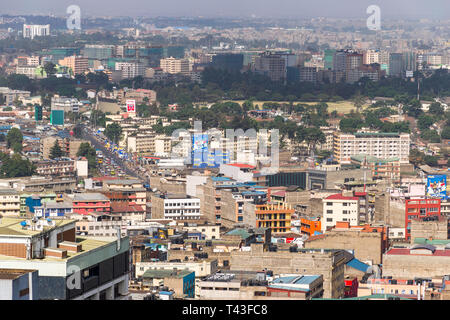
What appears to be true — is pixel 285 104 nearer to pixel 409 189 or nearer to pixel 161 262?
pixel 409 189

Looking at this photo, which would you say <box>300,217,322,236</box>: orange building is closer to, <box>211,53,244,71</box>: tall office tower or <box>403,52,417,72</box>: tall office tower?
<box>403,52,417,72</box>: tall office tower

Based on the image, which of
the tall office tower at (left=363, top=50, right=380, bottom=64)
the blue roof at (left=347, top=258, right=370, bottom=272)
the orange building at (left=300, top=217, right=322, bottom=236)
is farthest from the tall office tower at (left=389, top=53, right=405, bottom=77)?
the blue roof at (left=347, top=258, right=370, bottom=272)

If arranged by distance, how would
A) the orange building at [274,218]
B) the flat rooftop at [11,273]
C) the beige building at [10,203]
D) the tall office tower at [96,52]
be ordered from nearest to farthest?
the flat rooftop at [11,273]
the orange building at [274,218]
the beige building at [10,203]
the tall office tower at [96,52]

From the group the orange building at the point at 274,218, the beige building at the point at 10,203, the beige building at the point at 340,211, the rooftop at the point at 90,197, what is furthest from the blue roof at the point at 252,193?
A: the beige building at the point at 10,203

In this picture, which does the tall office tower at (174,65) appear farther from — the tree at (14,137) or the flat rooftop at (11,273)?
the flat rooftop at (11,273)

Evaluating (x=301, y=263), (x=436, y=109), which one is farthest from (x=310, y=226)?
(x=436, y=109)

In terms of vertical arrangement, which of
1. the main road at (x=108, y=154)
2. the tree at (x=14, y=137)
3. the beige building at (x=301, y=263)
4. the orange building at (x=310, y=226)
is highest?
the beige building at (x=301, y=263)

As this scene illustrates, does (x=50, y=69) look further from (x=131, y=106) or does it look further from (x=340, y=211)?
(x=340, y=211)


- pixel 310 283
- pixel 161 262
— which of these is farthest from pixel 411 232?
pixel 310 283
